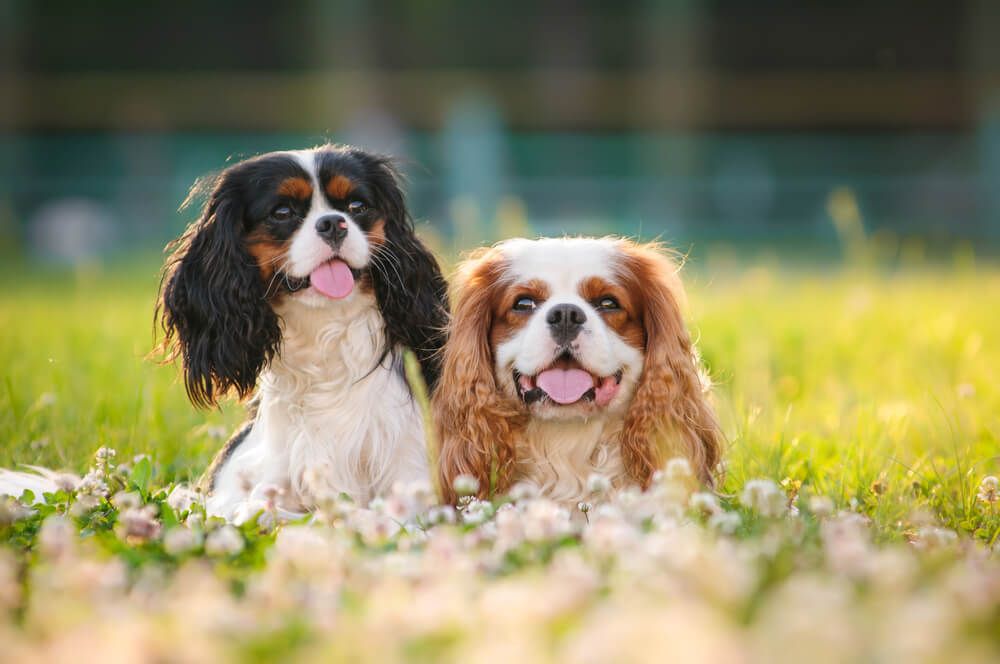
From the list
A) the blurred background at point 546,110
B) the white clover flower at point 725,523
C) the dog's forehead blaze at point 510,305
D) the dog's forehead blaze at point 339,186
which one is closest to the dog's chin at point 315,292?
the dog's forehead blaze at point 339,186

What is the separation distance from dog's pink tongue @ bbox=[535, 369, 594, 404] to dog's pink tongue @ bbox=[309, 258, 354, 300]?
57 cm

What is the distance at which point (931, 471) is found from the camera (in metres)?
3.04

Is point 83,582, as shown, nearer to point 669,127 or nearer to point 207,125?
point 669,127

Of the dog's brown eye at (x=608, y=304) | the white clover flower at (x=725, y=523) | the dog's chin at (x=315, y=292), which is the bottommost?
the white clover flower at (x=725, y=523)

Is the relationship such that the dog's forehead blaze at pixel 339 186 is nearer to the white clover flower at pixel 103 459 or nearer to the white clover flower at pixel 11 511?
the white clover flower at pixel 103 459

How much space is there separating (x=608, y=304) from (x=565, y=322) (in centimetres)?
23

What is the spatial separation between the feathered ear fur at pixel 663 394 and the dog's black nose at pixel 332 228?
730 millimetres

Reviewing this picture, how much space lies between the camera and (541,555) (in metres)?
1.92

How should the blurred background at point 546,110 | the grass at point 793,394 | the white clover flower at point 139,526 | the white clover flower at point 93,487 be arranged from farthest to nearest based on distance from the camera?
the blurred background at point 546,110 → the grass at point 793,394 → the white clover flower at point 93,487 → the white clover flower at point 139,526

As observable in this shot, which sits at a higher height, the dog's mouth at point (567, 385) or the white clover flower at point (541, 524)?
the dog's mouth at point (567, 385)

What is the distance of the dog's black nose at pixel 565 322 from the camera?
2623 mm

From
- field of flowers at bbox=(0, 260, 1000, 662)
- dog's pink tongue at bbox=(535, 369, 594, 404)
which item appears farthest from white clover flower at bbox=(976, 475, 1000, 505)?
dog's pink tongue at bbox=(535, 369, 594, 404)

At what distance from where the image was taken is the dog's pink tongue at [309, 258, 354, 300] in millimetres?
2799

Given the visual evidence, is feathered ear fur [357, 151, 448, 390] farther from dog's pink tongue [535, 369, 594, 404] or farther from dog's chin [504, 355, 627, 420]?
dog's pink tongue [535, 369, 594, 404]
